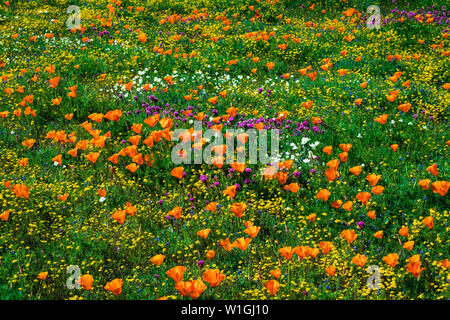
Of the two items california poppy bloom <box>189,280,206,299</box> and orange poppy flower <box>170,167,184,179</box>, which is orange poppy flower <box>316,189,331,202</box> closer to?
orange poppy flower <box>170,167,184,179</box>

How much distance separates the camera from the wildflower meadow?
3.72 meters

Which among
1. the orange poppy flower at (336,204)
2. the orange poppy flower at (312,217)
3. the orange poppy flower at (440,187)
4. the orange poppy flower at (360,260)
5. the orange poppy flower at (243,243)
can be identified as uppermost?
the orange poppy flower at (440,187)

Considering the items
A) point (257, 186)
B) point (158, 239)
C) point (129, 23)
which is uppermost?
point (129, 23)

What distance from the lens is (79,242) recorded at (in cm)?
414

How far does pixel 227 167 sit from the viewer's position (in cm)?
519

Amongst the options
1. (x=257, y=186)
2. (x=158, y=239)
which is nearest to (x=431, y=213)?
(x=257, y=186)

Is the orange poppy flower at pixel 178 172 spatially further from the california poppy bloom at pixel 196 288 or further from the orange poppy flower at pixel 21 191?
the california poppy bloom at pixel 196 288

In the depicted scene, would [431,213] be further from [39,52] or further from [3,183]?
[39,52]

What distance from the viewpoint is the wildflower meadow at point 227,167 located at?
3721 mm

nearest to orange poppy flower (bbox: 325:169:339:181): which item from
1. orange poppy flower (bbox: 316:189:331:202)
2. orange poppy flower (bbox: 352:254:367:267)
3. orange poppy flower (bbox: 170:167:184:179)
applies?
orange poppy flower (bbox: 316:189:331:202)

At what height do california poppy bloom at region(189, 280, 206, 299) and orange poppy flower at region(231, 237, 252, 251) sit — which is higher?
orange poppy flower at region(231, 237, 252, 251)

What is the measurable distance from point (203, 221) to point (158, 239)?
532 millimetres

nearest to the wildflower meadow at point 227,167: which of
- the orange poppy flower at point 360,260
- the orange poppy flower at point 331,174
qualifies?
the orange poppy flower at point 360,260

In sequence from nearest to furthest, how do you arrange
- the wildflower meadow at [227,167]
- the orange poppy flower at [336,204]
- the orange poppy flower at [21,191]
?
the wildflower meadow at [227,167]
the orange poppy flower at [336,204]
the orange poppy flower at [21,191]
